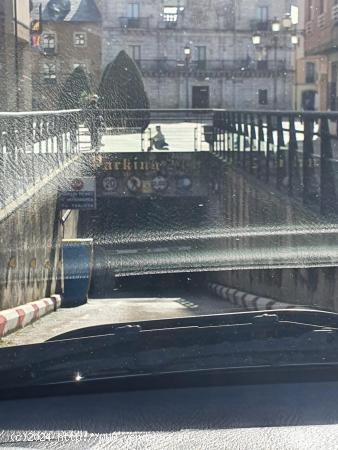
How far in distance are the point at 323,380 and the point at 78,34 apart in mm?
9467

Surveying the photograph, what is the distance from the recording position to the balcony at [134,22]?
33.3ft

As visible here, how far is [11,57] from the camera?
1473cm

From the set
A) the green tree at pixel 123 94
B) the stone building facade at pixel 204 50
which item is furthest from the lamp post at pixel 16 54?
the stone building facade at pixel 204 50

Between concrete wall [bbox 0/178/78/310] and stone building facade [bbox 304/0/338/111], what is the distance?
5.91 metres

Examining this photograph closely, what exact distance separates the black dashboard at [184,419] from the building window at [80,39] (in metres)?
9.34

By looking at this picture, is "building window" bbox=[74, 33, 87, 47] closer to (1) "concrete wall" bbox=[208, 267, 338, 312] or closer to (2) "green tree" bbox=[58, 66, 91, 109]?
(2) "green tree" bbox=[58, 66, 91, 109]

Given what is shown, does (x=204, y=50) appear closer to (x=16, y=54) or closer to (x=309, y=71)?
(x=16, y=54)

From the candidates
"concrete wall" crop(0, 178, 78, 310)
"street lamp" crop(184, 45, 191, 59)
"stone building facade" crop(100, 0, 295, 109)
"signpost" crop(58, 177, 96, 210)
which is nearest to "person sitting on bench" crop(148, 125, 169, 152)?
"stone building facade" crop(100, 0, 295, 109)

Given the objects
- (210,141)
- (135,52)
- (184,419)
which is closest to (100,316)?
(184,419)

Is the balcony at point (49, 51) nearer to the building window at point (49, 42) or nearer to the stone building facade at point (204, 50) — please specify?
the building window at point (49, 42)

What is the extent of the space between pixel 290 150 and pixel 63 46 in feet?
10.9

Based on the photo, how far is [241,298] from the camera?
9047 millimetres

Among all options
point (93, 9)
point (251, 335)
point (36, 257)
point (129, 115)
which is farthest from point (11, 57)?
point (251, 335)

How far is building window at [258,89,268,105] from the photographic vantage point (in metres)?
12.7
